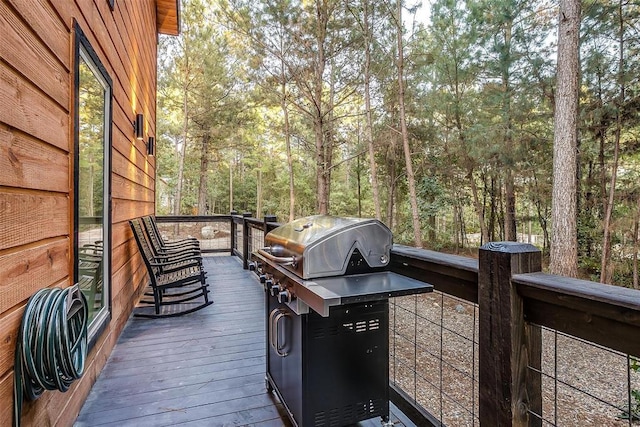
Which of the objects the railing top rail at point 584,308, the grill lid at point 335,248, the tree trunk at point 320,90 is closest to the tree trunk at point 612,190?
the tree trunk at point 320,90

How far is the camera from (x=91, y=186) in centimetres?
232

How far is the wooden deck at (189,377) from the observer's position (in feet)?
6.41

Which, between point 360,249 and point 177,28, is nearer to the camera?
point 360,249

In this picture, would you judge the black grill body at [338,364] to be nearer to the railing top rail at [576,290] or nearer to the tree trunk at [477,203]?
the railing top rail at [576,290]

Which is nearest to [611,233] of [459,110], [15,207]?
[459,110]

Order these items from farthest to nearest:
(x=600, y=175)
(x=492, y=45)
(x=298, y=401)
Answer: (x=492, y=45), (x=600, y=175), (x=298, y=401)

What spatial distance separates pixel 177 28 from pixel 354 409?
7.78m

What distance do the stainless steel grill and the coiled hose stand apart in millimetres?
883

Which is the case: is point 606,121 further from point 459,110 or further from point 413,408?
point 413,408

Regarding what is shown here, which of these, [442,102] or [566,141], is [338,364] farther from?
[442,102]

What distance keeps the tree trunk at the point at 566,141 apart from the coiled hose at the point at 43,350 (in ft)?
24.2

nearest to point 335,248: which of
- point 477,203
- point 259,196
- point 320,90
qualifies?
point 320,90

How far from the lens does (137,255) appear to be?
4.37m

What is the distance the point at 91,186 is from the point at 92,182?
4 cm
